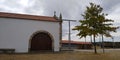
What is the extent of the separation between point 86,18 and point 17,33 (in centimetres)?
1112

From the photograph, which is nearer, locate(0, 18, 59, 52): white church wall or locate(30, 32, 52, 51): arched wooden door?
locate(0, 18, 59, 52): white church wall

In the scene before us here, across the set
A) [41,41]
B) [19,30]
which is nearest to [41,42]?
[41,41]

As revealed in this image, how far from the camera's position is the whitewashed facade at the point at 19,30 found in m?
30.4

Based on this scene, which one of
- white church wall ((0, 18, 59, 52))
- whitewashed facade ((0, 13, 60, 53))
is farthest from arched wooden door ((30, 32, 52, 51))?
white church wall ((0, 18, 59, 52))

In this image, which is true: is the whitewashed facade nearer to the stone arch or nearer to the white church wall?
the white church wall

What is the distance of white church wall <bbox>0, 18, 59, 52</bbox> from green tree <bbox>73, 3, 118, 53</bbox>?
6.58m

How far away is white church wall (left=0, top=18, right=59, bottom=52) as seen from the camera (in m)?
30.4

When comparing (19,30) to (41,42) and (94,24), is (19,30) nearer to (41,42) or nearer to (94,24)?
(41,42)

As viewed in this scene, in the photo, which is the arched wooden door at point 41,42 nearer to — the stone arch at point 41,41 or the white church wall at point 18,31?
the stone arch at point 41,41

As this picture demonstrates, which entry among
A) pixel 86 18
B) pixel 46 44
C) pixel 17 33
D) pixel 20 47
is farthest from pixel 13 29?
pixel 86 18

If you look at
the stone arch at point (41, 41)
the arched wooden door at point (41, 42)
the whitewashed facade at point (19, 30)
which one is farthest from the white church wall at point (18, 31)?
the arched wooden door at point (41, 42)

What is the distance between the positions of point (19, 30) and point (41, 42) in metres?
4.40

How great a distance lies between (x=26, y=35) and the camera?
104 ft

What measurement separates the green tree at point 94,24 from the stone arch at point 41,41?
5689 millimetres
